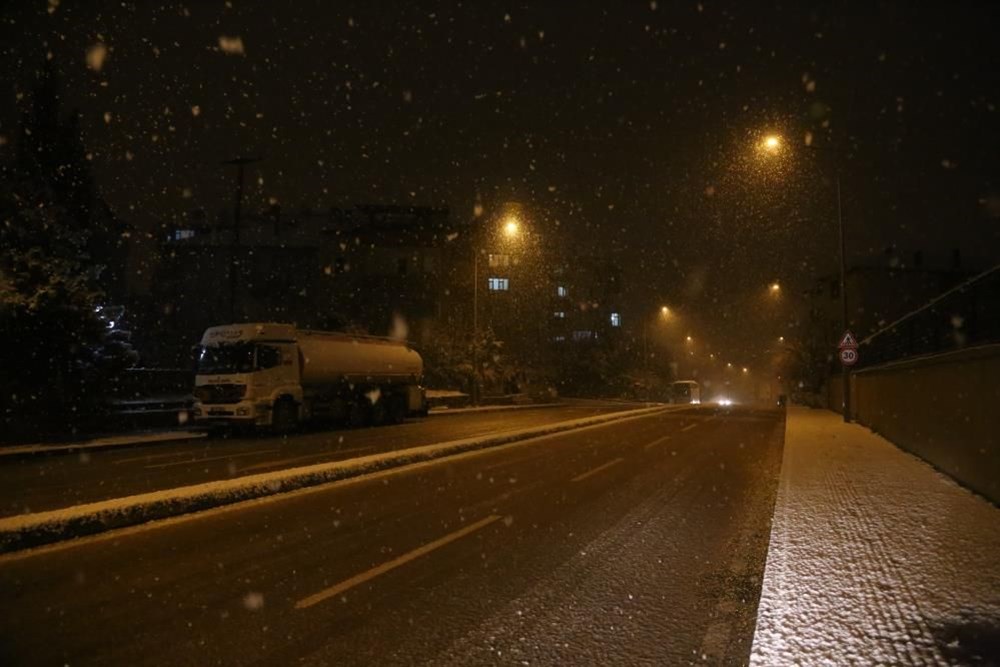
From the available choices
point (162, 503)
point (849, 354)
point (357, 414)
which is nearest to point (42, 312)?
point (357, 414)

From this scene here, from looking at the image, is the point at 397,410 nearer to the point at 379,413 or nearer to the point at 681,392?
the point at 379,413

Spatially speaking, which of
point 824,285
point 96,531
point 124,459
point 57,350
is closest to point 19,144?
point 57,350

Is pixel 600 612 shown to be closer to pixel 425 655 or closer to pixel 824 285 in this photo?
pixel 425 655

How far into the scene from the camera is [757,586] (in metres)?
5.68

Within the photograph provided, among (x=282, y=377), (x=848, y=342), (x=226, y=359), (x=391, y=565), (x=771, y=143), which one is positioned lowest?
(x=391, y=565)

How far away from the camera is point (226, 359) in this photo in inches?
866

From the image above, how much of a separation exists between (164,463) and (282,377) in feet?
26.4

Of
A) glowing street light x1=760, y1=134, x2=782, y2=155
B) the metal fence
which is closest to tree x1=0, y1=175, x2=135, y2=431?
glowing street light x1=760, y1=134, x2=782, y2=155

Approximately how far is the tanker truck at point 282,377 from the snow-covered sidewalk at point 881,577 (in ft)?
55.3

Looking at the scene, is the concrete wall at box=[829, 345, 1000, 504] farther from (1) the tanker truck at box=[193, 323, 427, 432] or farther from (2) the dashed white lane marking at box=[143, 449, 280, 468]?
(1) the tanker truck at box=[193, 323, 427, 432]

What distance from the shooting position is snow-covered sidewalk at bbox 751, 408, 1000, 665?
4.01 metres

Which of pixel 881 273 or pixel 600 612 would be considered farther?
pixel 881 273

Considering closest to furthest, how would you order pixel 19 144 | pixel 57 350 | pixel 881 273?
pixel 57 350
pixel 19 144
pixel 881 273

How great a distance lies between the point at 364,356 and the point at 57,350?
10.3m
